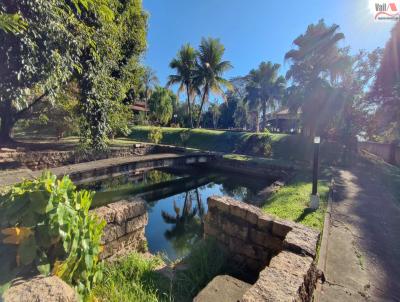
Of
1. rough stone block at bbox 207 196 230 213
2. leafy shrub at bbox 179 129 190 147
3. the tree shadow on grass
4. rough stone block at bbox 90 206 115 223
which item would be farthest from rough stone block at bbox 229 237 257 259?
leafy shrub at bbox 179 129 190 147

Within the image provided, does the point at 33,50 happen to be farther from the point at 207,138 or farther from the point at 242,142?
the point at 207,138

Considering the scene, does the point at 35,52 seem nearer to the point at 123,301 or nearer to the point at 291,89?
the point at 123,301

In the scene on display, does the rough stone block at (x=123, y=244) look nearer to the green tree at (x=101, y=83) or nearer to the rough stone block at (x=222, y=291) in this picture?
the rough stone block at (x=222, y=291)

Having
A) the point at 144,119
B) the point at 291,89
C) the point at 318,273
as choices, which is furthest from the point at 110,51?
the point at 144,119

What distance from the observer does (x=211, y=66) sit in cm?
2519

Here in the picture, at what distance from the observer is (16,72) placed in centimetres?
565

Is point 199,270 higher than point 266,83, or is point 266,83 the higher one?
point 266,83

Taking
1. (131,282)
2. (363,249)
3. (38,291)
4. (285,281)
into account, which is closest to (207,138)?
(363,249)

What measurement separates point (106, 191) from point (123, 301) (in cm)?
752

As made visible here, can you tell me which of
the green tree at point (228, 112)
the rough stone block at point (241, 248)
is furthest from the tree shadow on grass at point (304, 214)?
the green tree at point (228, 112)

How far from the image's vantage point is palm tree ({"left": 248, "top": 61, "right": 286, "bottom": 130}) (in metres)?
33.1

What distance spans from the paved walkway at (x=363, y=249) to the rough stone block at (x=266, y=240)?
0.68 metres

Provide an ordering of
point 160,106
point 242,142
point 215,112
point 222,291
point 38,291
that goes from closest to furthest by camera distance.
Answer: point 38,291
point 222,291
point 242,142
point 160,106
point 215,112

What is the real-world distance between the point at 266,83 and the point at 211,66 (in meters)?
12.0
